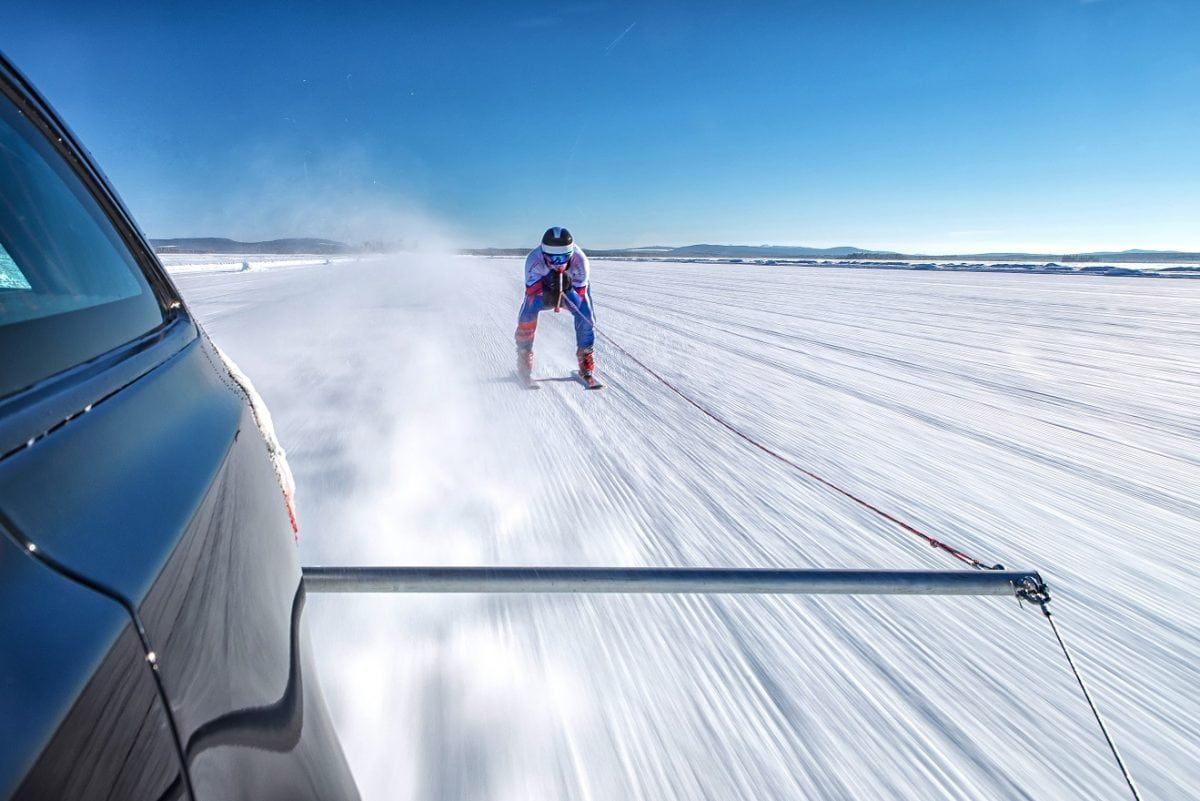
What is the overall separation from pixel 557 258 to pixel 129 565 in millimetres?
6288

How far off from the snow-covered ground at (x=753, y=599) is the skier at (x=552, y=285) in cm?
51

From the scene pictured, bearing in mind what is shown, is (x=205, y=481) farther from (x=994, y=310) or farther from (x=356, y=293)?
(x=356, y=293)

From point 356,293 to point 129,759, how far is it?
723 inches

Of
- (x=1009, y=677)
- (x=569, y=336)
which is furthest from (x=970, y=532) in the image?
(x=569, y=336)

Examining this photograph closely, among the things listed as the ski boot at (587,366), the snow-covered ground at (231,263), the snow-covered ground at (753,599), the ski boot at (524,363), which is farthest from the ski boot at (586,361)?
the snow-covered ground at (231,263)

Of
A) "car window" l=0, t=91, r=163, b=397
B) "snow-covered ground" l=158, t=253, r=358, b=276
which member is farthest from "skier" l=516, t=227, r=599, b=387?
"car window" l=0, t=91, r=163, b=397

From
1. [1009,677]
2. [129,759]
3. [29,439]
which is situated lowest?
[1009,677]

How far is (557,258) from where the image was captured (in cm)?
659

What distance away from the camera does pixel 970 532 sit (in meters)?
2.96

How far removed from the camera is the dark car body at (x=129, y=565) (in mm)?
386

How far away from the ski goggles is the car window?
18.1 feet

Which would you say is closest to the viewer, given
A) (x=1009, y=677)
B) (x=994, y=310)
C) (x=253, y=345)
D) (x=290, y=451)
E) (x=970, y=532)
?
(x=1009, y=677)

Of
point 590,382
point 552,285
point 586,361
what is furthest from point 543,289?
point 590,382

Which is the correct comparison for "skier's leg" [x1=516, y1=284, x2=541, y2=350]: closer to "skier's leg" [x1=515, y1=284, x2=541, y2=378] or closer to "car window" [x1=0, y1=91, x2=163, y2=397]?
"skier's leg" [x1=515, y1=284, x2=541, y2=378]
